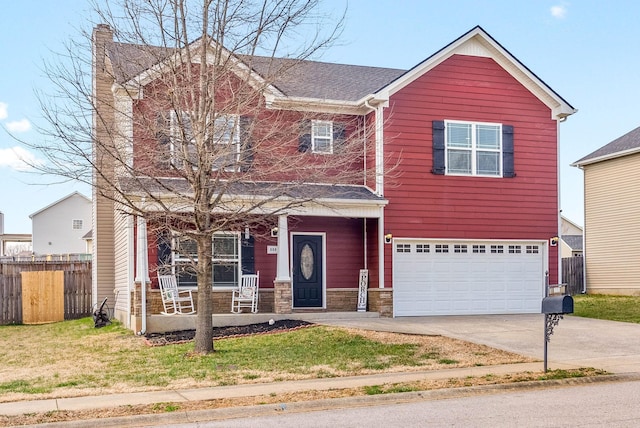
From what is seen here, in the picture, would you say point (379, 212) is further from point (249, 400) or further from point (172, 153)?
point (249, 400)

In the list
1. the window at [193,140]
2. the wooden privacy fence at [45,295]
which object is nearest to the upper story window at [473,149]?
the window at [193,140]

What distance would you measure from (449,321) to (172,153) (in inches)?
344

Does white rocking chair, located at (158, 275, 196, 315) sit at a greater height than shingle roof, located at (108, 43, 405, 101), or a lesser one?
lesser

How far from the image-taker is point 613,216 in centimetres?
2866

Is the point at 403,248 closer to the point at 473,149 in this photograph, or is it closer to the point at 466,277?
the point at 466,277

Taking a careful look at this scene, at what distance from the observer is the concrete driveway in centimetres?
1206

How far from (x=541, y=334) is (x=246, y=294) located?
728 cm

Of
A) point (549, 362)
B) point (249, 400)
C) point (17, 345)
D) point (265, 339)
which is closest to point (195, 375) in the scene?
point (249, 400)

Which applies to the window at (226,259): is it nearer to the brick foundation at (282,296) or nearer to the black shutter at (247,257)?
the black shutter at (247,257)

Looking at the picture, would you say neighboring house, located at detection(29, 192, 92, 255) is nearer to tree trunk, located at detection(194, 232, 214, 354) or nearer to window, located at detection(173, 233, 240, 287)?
window, located at detection(173, 233, 240, 287)

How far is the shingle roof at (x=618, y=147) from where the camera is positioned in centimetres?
2752

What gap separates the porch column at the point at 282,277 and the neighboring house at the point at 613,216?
1589 cm

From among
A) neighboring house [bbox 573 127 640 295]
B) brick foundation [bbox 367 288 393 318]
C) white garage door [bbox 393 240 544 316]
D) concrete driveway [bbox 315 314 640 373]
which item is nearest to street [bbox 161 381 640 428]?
concrete driveway [bbox 315 314 640 373]

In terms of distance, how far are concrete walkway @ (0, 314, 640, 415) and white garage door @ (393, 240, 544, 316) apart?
2.50 feet
